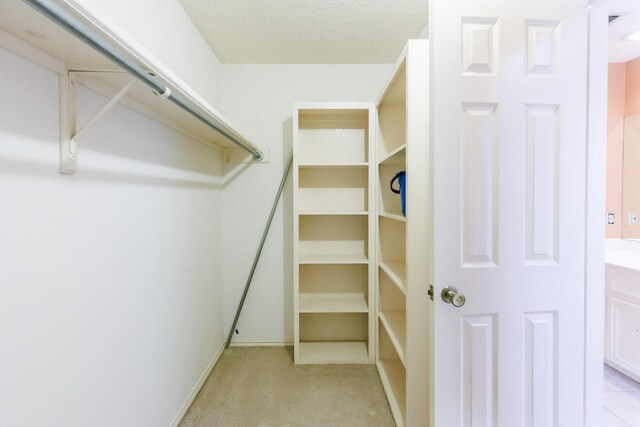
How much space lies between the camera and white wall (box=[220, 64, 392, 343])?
250 cm

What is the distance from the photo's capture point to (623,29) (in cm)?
199

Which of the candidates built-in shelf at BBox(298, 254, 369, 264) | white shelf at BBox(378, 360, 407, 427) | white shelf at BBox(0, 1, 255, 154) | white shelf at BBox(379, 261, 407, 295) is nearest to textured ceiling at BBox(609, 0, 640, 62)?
white shelf at BBox(379, 261, 407, 295)

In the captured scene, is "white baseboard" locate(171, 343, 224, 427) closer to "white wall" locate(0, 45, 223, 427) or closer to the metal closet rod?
"white wall" locate(0, 45, 223, 427)

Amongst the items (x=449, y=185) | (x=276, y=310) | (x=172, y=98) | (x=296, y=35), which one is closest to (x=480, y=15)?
(x=449, y=185)

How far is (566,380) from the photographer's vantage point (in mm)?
1117

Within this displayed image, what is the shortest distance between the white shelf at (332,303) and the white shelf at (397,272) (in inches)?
16.3

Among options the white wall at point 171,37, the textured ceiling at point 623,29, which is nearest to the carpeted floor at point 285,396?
the white wall at point 171,37

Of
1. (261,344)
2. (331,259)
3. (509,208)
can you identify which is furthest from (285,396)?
(509,208)

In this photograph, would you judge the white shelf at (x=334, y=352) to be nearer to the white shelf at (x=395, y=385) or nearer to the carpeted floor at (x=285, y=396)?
the carpeted floor at (x=285, y=396)

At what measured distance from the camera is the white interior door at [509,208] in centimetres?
108

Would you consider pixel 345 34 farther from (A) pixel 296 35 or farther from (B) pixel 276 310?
(B) pixel 276 310

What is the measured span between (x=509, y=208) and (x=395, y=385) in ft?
4.69

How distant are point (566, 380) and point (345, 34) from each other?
7.38 feet

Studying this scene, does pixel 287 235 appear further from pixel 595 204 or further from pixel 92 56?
pixel 595 204
